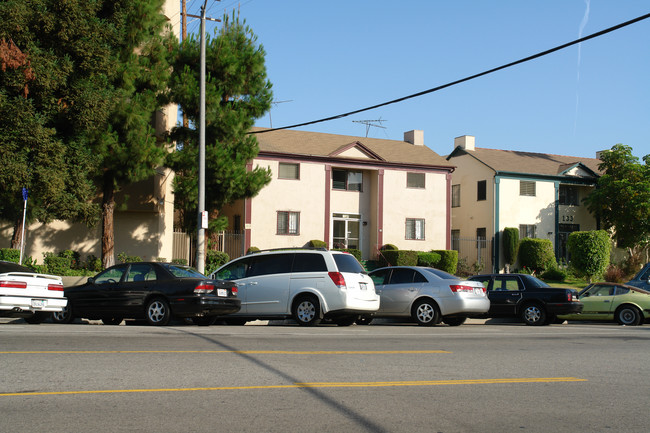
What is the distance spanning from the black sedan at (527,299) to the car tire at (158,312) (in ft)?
30.4

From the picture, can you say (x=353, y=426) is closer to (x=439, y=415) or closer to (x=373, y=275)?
(x=439, y=415)

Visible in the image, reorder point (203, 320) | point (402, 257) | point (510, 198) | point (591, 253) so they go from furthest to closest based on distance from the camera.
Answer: point (510, 198), point (402, 257), point (591, 253), point (203, 320)

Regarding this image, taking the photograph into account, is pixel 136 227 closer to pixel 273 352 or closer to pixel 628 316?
pixel 628 316

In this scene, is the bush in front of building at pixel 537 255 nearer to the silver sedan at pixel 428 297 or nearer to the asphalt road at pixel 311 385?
the silver sedan at pixel 428 297

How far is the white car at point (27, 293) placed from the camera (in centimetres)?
1450

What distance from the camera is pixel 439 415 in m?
6.27

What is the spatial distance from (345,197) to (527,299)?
66.1 ft

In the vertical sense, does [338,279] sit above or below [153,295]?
above

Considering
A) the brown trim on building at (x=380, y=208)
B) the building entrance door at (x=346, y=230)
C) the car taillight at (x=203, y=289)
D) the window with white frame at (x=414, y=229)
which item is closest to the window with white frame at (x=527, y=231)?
the window with white frame at (x=414, y=229)

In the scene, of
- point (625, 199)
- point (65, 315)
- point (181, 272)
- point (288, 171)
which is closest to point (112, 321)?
point (65, 315)

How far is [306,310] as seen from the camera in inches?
624

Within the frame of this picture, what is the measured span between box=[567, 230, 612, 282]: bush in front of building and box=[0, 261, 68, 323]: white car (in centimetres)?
2821

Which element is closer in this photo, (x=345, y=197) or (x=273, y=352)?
(x=273, y=352)

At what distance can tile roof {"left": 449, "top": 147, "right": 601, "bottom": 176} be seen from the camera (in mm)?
42562
